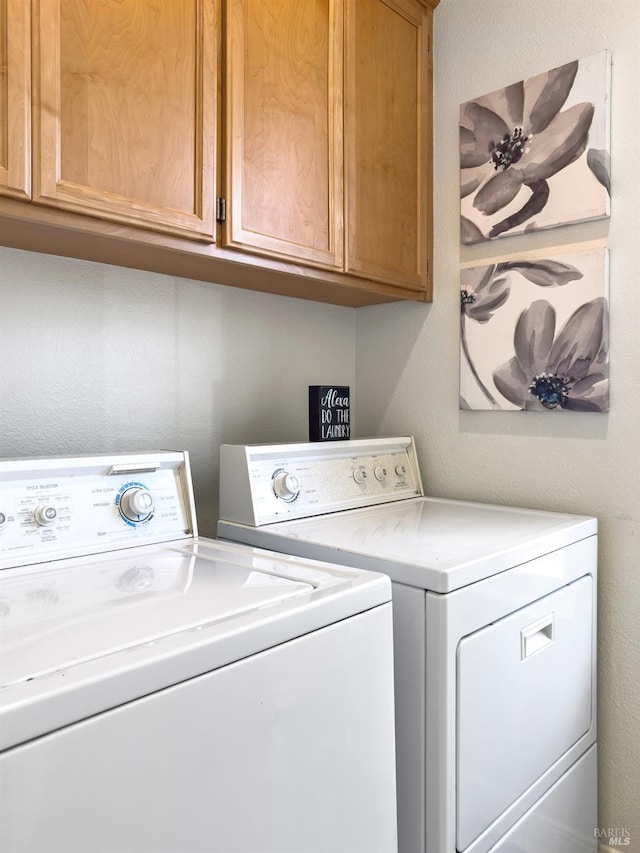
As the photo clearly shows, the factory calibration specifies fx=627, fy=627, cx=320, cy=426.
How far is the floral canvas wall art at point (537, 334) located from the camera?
1.70 metres

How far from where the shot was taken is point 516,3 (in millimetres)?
1857

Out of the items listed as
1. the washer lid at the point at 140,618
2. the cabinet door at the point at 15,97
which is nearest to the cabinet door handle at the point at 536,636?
the washer lid at the point at 140,618

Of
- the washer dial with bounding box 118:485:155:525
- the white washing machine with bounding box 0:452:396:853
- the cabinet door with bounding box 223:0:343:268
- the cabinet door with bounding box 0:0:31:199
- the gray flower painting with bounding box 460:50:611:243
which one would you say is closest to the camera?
the white washing machine with bounding box 0:452:396:853

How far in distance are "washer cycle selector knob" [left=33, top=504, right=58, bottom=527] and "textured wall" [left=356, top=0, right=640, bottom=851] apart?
1249 mm

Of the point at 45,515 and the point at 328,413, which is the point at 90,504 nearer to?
the point at 45,515

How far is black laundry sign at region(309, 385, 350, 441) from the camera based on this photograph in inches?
70.2

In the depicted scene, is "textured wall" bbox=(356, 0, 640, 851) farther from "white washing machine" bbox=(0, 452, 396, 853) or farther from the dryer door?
"white washing machine" bbox=(0, 452, 396, 853)

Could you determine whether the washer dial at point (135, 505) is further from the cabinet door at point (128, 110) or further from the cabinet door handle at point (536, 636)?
the cabinet door handle at point (536, 636)

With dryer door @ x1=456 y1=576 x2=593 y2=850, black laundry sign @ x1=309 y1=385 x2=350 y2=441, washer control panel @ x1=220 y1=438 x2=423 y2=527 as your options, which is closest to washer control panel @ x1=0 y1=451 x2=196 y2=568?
washer control panel @ x1=220 y1=438 x2=423 y2=527

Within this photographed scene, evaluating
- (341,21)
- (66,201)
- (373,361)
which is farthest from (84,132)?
(373,361)

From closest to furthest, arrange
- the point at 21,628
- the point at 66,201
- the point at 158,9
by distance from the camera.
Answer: the point at 21,628, the point at 66,201, the point at 158,9

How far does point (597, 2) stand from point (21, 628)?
6.63ft

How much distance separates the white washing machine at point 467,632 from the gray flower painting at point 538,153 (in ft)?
2.70

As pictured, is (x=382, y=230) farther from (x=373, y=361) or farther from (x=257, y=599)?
(x=257, y=599)
